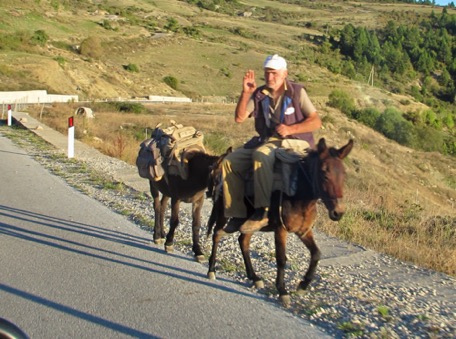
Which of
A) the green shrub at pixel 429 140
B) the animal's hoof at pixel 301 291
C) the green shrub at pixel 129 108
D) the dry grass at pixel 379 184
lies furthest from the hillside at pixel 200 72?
the green shrub at pixel 429 140

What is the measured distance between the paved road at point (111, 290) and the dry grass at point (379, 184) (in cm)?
282

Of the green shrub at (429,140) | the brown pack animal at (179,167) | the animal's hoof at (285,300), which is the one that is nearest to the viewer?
the animal's hoof at (285,300)

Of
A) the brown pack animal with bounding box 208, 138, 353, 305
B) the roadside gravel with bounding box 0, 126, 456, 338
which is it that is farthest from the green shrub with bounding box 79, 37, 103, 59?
the brown pack animal with bounding box 208, 138, 353, 305

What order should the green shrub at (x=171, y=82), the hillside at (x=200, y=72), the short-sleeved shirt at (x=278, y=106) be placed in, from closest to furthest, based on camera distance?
the short-sleeved shirt at (x=278, y=106) < the hillside at (x=200, y=72) < the green shrub at (x=171, y=82)

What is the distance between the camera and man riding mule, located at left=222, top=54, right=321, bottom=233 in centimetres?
569

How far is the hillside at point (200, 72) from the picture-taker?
2484 cm

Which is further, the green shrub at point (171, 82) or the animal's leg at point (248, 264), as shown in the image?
the green shrub at point (171, 82)

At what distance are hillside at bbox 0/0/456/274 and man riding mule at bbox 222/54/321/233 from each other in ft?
8.97

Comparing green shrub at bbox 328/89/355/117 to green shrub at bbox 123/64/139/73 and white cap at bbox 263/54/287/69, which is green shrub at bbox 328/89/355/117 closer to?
green shrub at bbox 123/64/139/73

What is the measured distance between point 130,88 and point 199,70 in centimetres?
1784

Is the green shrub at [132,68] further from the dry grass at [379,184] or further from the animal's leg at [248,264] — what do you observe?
the animal's leg at [248,264]

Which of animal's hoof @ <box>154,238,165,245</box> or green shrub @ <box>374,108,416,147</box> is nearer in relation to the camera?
animal's hoof @ <box>154,238,165,245</box>

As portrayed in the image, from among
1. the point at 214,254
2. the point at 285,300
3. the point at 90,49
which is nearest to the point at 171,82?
the point at 90,49

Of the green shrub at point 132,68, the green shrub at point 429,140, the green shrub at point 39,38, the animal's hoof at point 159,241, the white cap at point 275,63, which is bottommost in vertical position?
the green shrub at point 132,68
